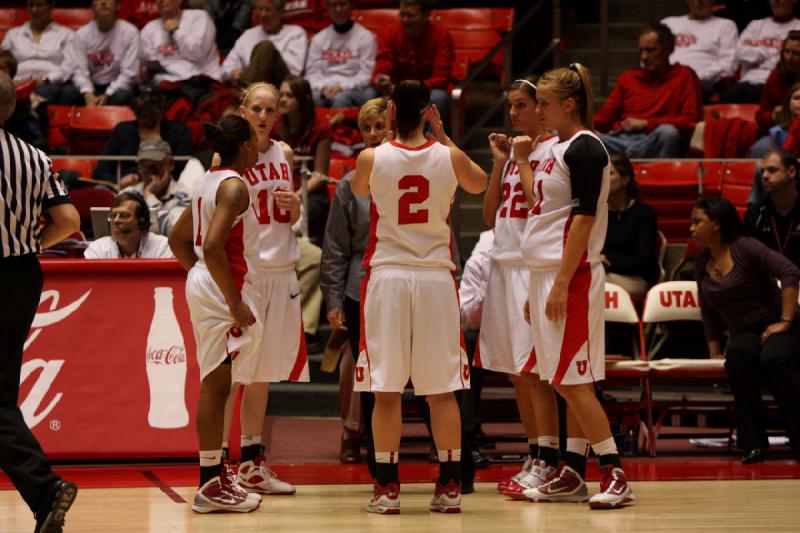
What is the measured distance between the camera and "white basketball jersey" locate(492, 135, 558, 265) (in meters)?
6.21

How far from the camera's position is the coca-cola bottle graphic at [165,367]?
22.9 ft

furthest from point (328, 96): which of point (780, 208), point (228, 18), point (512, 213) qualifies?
point (512, 213)

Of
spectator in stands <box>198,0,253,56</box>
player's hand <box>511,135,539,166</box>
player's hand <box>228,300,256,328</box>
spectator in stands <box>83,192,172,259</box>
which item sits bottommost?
player's hand <box>228,300,256,328</box>

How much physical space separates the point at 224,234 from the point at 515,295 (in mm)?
1566

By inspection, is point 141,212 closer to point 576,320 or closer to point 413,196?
point 413,196

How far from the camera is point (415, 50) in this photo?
37.2ft

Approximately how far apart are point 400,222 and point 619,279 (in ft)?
11.7

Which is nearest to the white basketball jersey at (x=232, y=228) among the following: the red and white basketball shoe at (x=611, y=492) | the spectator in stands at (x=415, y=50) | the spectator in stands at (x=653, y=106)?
the red and white basketball shoe at (x=611, y=492)

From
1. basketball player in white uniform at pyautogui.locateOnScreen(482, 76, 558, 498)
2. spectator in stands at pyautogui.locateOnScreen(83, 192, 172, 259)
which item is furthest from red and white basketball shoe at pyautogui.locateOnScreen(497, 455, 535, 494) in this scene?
spectator in stands at pyautogui.locateOnScreen(83, 192, 172, 259)

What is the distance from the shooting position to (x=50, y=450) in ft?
22.7

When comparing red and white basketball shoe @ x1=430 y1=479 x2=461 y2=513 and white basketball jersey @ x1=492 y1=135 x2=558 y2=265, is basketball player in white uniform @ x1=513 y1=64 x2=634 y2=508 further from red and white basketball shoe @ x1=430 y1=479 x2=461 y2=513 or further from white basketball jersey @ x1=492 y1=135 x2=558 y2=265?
red and white basketball shoe @ x1=430 y1=479 x2=461 y2=513

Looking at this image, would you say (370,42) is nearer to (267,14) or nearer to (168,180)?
(267,14)

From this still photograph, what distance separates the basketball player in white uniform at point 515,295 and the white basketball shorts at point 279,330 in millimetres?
933

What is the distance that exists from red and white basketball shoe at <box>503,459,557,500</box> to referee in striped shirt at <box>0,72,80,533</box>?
2242 millimetres
